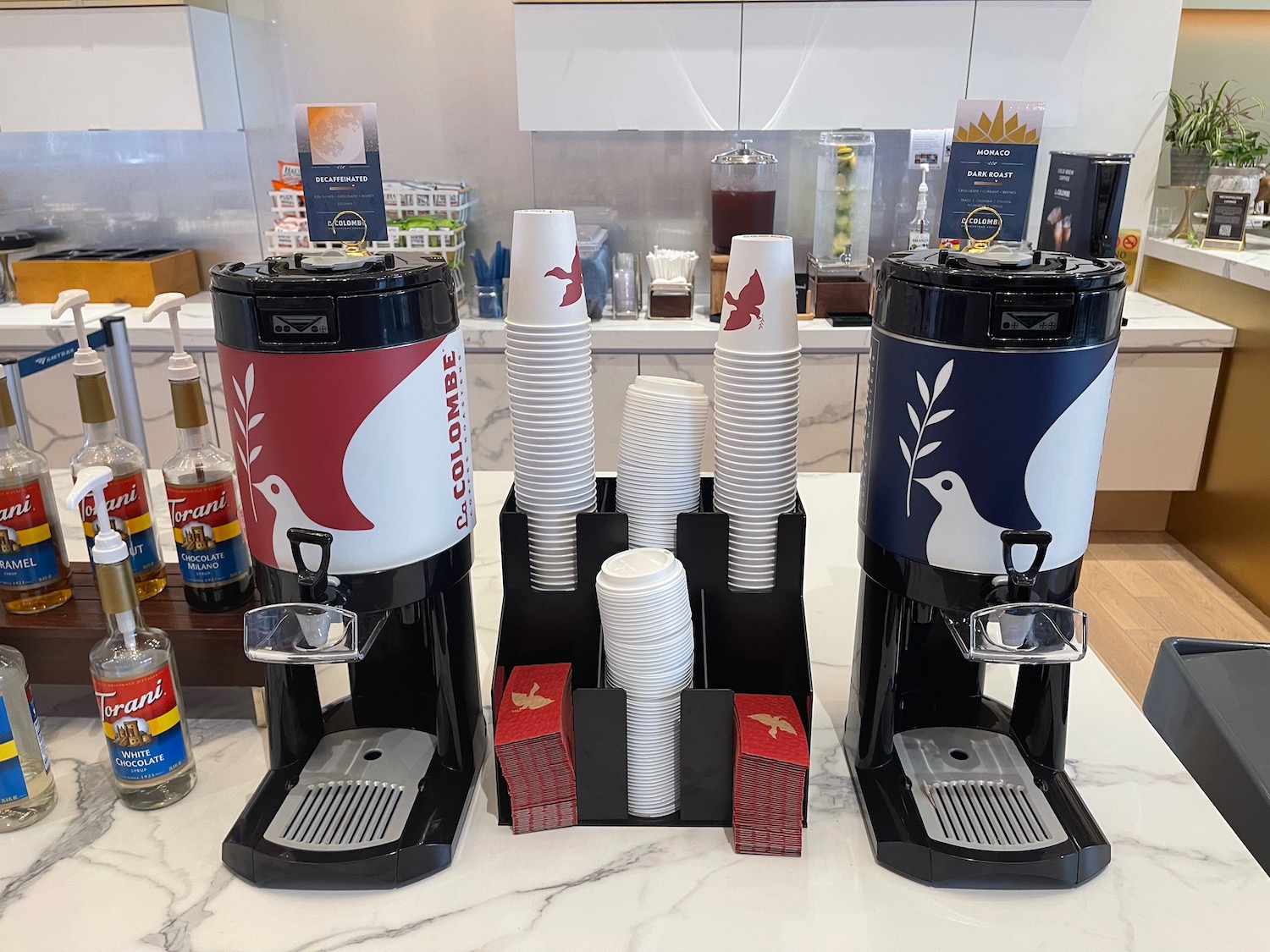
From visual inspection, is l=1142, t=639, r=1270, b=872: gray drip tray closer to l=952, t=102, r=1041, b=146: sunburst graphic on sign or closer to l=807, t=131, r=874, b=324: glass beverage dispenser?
l=952, t=102, r=1041, b=146: sunburst graphic on sign

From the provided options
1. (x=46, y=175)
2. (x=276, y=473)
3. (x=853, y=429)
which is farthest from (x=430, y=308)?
(x=46, y=175)

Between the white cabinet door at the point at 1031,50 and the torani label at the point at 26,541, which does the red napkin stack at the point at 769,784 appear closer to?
the torani label at the point at 26,541

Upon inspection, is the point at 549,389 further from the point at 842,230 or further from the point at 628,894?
the point at 842,230

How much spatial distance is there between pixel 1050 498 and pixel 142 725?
798mm

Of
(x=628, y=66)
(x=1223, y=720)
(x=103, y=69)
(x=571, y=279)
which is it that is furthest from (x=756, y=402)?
(x=103, y=69)

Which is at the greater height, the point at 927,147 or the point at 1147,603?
the point at 927,147

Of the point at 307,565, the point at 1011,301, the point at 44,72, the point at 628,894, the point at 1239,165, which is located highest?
the point at 44,72

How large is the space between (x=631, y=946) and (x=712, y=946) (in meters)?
0.06

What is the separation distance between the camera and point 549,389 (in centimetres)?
86

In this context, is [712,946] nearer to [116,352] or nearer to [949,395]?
[949,395]

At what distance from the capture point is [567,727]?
0.83m

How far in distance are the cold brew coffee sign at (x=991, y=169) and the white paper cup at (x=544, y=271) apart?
0.37m

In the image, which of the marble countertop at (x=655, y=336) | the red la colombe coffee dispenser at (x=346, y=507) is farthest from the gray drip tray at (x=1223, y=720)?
the marble countertop at (x=655, y=336)

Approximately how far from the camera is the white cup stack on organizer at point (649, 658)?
0.78 metres
